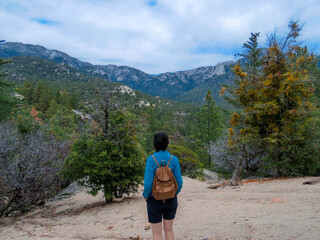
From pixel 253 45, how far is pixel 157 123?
17.9 meters

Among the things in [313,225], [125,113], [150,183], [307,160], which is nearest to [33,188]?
[125,113]

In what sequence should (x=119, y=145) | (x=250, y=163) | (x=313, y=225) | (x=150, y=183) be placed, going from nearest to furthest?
(x=150, y=183) → (x=313, y=225) → (x=119, y=145) → (x=250, y=163)

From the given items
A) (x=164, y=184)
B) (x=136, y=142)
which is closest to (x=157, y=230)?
(x=164, y=184)

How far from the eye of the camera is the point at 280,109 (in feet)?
33.6

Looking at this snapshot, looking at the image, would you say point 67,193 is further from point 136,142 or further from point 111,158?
point 136,142

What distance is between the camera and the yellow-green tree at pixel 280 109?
9.95 meters

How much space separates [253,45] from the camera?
23016 mm

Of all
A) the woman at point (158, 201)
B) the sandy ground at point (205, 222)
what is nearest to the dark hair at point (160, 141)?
the woman at point (158, 201)

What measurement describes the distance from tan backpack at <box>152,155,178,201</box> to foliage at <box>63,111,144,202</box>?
486 cm

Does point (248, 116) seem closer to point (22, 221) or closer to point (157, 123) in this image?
point (22, 221)

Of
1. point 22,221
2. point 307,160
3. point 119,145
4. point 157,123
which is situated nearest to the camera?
point 22,221

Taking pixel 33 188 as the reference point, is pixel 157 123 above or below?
above

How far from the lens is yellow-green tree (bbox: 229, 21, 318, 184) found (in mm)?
9945

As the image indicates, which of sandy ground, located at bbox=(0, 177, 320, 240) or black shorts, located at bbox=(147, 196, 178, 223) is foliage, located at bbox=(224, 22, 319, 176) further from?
black shorts, located at bbox=(147, 196, 178, 223)
